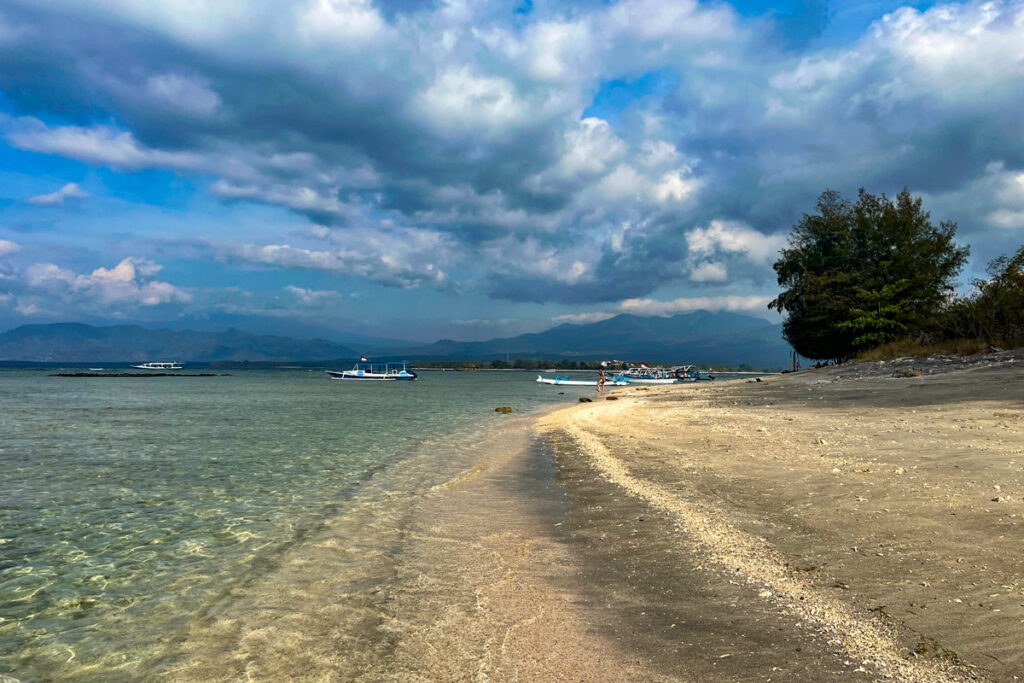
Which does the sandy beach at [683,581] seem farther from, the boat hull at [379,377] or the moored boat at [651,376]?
the boat hull at [379,377]

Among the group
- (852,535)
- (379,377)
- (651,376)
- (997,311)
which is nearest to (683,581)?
(852,535)

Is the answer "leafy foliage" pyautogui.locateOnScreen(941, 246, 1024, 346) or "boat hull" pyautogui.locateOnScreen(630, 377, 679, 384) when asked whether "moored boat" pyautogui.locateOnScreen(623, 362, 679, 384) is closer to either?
"boat hull" pyautogui.locateOnScreen(630, 377, 679, 384)

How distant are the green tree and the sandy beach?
155 ft

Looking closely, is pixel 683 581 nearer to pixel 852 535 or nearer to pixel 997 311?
pixel 852 535

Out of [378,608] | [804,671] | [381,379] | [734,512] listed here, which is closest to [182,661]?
[378,608]

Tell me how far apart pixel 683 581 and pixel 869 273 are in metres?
63.1

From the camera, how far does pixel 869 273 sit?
5816cm

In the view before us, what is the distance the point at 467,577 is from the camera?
310 inches

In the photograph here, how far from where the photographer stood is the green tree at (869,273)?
5462 centimetres

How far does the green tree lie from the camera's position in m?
54.6

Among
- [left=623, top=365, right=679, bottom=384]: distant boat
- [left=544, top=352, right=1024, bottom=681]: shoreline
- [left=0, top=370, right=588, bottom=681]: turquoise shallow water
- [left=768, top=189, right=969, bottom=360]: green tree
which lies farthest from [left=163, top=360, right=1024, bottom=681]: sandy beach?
[left=623, top=365, right=679, bottom=384]: distant boat

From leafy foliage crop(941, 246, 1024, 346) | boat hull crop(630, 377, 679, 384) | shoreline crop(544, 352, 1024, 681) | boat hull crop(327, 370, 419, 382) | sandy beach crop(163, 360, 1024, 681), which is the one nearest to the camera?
shoreline crop(544, 352, 1024, 681)

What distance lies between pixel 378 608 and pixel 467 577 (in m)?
1.37

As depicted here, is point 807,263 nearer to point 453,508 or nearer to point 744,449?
point 744,449
